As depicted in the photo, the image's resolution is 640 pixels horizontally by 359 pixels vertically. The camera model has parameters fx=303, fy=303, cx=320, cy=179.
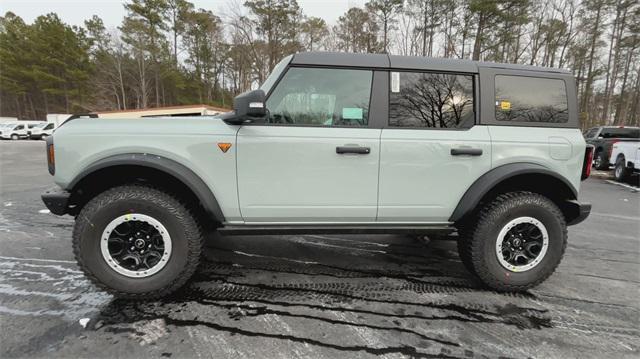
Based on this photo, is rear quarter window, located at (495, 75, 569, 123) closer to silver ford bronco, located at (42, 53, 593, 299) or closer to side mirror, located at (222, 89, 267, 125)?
silver ford bronco, located at (42, 53, 593, 299)

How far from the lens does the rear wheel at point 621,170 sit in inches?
402

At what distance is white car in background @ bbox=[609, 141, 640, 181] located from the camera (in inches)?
372

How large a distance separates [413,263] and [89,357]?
281 cm

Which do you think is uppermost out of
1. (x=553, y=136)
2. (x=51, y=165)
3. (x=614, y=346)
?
(x=553, y=136)

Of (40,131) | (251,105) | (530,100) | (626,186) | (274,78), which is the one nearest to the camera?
(251,105)

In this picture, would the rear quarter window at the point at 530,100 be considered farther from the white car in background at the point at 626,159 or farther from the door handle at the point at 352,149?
the white car in background at the point at 626,159

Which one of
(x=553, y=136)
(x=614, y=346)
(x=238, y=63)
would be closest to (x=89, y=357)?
(x=614, y=346)

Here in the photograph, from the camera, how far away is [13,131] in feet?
92.7

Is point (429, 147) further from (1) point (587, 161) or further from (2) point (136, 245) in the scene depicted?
(2) point (136, 245)

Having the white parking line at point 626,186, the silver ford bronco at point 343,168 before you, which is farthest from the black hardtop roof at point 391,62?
the white parking line at point 626,186

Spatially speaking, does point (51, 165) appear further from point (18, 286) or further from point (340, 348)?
point (340, 348)

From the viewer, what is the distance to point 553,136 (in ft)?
8.70

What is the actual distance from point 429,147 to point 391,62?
808 mm

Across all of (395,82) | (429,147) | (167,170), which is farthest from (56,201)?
(429,147)
